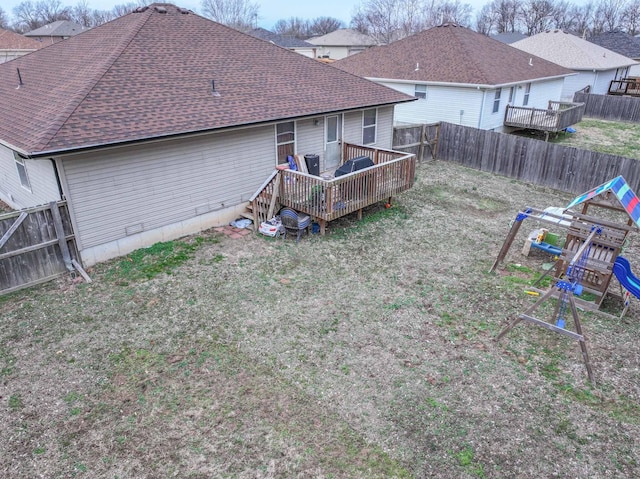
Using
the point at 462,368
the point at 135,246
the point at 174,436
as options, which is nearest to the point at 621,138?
the point at 462,368

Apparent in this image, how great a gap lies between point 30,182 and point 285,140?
21.3 feet

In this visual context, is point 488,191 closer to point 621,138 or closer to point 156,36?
point 156,36

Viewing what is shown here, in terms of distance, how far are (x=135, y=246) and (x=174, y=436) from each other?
566 cm

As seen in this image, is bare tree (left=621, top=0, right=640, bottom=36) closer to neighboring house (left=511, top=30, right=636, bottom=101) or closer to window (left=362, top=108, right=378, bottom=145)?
neighboring house (left=511, top=30, right=636, bottom=101)

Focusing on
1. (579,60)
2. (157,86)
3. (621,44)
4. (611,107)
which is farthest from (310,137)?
(621,44)

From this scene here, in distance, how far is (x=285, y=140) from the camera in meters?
12.6

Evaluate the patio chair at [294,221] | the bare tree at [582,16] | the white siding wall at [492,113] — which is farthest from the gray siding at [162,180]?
the bare tree at [582,16]

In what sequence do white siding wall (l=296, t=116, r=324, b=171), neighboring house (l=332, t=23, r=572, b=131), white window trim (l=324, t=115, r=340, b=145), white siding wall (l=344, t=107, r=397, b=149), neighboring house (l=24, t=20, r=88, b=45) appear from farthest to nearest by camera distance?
neighboring house (l=24, t=20, r=88, b=45)
neighboring house (l=332, t=23, r=572, b=131)
white siding wall (l=344, t=107, r=397, b=149)
white window trim (l=324, t=115, r=340, b=145)
white siding wall (l=296, t=116, r=324, b=171)

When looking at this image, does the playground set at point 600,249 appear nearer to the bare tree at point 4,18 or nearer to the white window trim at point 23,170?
the white window trim at point 23,170

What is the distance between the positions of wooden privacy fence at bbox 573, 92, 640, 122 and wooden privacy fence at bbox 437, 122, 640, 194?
643 inches

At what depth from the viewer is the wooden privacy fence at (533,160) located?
14.6 metres

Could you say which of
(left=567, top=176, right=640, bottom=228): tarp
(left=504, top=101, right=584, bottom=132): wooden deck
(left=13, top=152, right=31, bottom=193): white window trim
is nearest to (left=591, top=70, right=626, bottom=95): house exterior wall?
(left=504, top=101, right=584, bottom=132): wooden deck

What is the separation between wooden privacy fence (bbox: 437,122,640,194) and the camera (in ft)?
47.8

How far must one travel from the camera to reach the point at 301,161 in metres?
12.8
